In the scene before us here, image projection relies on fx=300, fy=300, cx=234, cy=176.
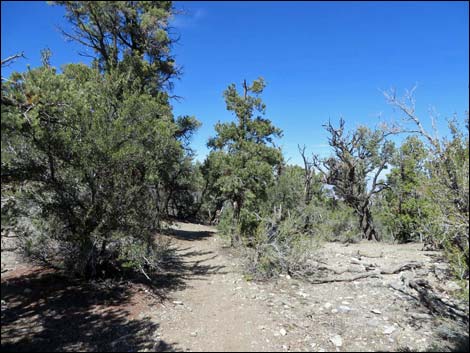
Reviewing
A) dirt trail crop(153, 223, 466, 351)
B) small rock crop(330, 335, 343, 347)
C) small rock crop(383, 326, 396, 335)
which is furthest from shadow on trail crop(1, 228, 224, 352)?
small rock crop(383, 326, 396, 335)

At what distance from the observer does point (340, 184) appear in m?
16.8

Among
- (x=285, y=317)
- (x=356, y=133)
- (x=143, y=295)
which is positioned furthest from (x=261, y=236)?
(x=356, y=133)

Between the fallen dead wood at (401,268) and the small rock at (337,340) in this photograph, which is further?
the fallen dead wood at (401,268)

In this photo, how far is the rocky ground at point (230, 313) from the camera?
4.59m

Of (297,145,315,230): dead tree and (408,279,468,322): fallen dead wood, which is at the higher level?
(297,145,315,230): dead tree

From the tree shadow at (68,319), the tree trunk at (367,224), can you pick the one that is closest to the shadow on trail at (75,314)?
the tree shadow at (68,319)

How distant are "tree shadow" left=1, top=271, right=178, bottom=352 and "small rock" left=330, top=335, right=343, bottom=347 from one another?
253 centimetres

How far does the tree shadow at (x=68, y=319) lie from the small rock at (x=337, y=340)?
8.29 feet

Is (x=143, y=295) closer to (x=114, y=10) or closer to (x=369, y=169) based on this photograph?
(x=114, y=10)

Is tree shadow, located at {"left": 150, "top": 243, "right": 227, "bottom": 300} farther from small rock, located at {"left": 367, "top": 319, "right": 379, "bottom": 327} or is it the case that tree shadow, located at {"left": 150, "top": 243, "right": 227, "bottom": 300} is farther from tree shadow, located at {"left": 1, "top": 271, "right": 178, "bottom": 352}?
small rock, located at {"left": 367, "top": 319, "right": 379, "bottom": 327}

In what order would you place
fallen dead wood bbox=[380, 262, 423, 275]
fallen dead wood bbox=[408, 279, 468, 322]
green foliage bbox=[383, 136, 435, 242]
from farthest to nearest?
green foliage bbox=[383, 136, 435, 242], fallen dead wood bbox=[380, 262, 423, 275], fallen dead wood bbox=[408, 279, 468, 322]

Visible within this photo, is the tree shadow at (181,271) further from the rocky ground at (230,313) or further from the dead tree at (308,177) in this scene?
the dead tree at (308,177)

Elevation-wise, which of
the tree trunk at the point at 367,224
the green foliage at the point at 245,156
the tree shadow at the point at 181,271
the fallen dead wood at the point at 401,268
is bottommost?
the tree shadow at the point at 181,271

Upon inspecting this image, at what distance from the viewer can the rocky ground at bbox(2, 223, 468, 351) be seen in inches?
181
